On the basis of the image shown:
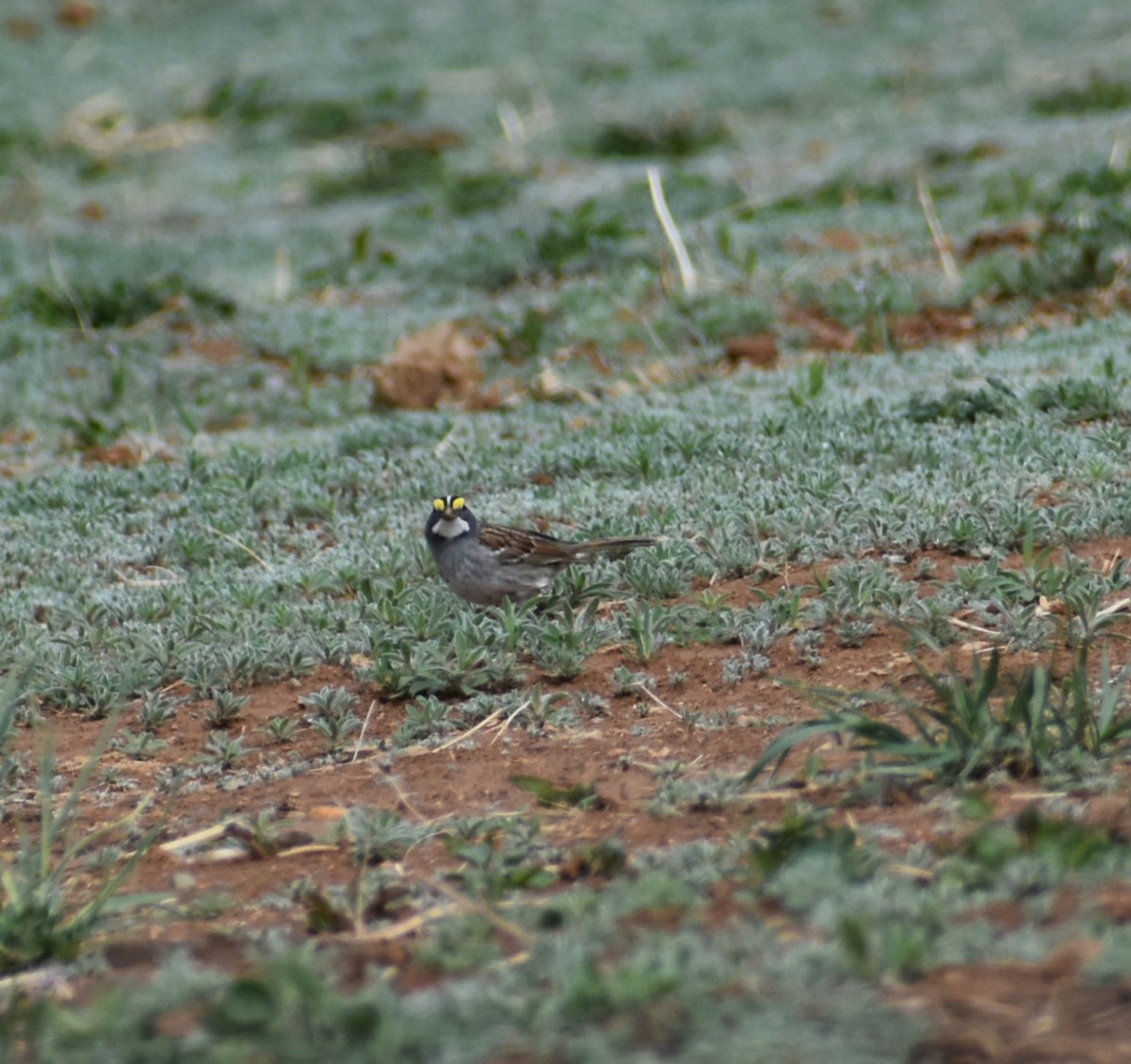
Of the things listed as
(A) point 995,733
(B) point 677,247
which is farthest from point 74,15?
(A) point 995,733

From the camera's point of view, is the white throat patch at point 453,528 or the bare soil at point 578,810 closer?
the bare soil at point 578,810

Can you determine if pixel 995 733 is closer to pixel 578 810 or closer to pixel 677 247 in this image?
pixel 578 810

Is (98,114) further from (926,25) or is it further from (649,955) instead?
(649,955)

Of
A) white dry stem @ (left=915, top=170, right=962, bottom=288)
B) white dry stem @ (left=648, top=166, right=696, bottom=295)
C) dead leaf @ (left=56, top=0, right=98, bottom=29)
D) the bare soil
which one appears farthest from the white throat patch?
dead leaf @ (left=56, top=0, right=98, bottom=29)

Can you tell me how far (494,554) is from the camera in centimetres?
669

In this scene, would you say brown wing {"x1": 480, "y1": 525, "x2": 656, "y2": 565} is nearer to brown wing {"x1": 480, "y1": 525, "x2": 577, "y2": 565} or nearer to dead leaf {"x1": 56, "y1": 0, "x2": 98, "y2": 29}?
brown wing {"x1": 480, "y1": 525, "x2": 577, "y2": 565}

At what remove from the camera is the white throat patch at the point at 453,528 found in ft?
22.5

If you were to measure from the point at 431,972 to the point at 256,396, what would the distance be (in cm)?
775

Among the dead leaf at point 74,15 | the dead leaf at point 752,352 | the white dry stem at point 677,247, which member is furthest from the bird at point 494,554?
the dead leaf at point 74,15

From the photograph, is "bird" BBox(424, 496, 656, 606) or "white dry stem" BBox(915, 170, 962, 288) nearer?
"bird" BBox(424, 496, 656, 606)

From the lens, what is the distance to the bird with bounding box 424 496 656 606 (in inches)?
264

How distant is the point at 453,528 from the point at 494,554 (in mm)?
264

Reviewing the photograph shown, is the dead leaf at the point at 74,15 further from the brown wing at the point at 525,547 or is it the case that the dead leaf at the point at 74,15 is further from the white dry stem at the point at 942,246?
the brown wing at the point at 525,547

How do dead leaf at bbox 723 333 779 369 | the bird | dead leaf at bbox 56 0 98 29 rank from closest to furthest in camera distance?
the bird, dead leaf at bbox 723 333 779 369, dead leaf at bbox 56 0 98 29
